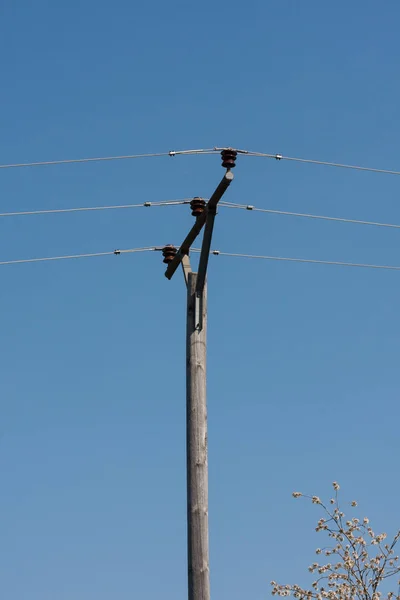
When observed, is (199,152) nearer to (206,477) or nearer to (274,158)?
(274,158)

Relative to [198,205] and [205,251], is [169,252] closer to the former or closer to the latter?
[198,205]

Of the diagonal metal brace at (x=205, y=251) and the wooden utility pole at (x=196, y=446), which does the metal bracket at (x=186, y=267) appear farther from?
the diagonal metal brace at (x=205, y=251)

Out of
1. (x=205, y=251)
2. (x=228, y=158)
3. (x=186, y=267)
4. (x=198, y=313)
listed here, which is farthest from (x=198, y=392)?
(x=228, y=158)

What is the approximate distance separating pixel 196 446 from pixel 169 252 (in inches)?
87.5

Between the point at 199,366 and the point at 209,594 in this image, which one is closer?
the point at 209,594

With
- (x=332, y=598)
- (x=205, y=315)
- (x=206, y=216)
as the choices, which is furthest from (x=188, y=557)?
(x=332, y=598)

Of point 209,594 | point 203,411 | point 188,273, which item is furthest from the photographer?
point 188,273

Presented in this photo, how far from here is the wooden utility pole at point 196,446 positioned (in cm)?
914

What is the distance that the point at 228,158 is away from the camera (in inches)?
391

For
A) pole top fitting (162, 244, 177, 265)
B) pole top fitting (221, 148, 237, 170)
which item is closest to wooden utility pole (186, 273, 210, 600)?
pole top fitting (162, 244, 177, 265)

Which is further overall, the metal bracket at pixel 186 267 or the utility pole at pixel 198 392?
the metal bracket at pixel 186 267

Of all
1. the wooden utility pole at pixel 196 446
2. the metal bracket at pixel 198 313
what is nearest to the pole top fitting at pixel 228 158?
the wooden utility pole at pixel 196 446

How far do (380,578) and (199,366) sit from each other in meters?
6.46

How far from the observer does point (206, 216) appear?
10.2 metres
